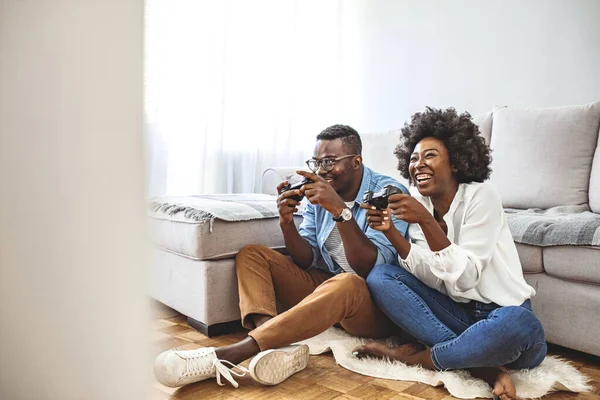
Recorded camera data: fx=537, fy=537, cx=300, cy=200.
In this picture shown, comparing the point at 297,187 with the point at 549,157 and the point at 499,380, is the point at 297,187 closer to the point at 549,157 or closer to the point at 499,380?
the point at 499,380

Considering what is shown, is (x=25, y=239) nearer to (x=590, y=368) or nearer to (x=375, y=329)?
(x=375, y=329)

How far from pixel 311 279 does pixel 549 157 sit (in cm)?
105

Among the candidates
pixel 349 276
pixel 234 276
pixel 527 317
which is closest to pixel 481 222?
pixel 527 317

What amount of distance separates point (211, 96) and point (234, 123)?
22 centimetres

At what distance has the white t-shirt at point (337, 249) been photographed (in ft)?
5.29

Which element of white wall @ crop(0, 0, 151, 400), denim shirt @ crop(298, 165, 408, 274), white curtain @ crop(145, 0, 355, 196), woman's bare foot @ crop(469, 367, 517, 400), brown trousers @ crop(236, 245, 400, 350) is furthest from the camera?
white curtain @ crop(145, 0, 355, 196)

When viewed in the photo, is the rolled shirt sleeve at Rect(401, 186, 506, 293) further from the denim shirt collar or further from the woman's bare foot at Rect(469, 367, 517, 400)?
the denim shirt collar

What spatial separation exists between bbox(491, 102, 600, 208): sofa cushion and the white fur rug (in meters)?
0.75

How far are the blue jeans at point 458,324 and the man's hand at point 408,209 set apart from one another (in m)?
0.18

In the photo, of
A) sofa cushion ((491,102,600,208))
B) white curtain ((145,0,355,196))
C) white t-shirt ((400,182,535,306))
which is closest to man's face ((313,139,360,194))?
white t-shirt ((400,182,535,306))

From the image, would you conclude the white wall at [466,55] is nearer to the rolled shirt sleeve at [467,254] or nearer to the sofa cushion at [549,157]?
the sofa cushion at [549,157]

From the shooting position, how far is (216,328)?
171 centimetres

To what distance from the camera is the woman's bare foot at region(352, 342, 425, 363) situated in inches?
54.6

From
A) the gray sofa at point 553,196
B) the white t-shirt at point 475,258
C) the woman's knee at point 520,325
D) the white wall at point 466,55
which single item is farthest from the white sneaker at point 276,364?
the white wall at point 466,55
